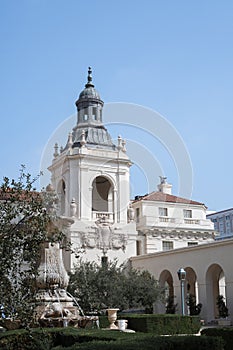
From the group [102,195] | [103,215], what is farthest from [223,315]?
[102,195]

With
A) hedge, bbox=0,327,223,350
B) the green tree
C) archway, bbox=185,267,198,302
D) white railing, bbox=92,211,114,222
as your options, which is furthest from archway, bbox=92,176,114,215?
the green tree

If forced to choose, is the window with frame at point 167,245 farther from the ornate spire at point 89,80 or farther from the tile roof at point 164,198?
the ornate spire at point 89,80

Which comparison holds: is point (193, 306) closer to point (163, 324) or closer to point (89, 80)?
point (163, 324)

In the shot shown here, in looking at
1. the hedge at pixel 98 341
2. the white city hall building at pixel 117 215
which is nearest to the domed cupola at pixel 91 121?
the white city hall building at pixel 117 215

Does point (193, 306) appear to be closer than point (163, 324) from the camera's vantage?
No

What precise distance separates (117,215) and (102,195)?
189 inches

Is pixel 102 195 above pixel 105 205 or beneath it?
above

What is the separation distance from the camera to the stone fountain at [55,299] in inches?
814

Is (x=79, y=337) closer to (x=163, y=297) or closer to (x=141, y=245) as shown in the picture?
(x=163, y=297)

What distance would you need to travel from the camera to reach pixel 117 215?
159 feet

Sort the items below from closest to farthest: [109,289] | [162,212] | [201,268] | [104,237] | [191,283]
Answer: [109,289], [201,268], [104,237], [191,283], [162,212]

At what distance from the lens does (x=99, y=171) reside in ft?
160

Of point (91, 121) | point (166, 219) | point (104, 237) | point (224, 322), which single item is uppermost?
point (91, 121)

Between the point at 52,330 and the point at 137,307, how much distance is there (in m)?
22.4
